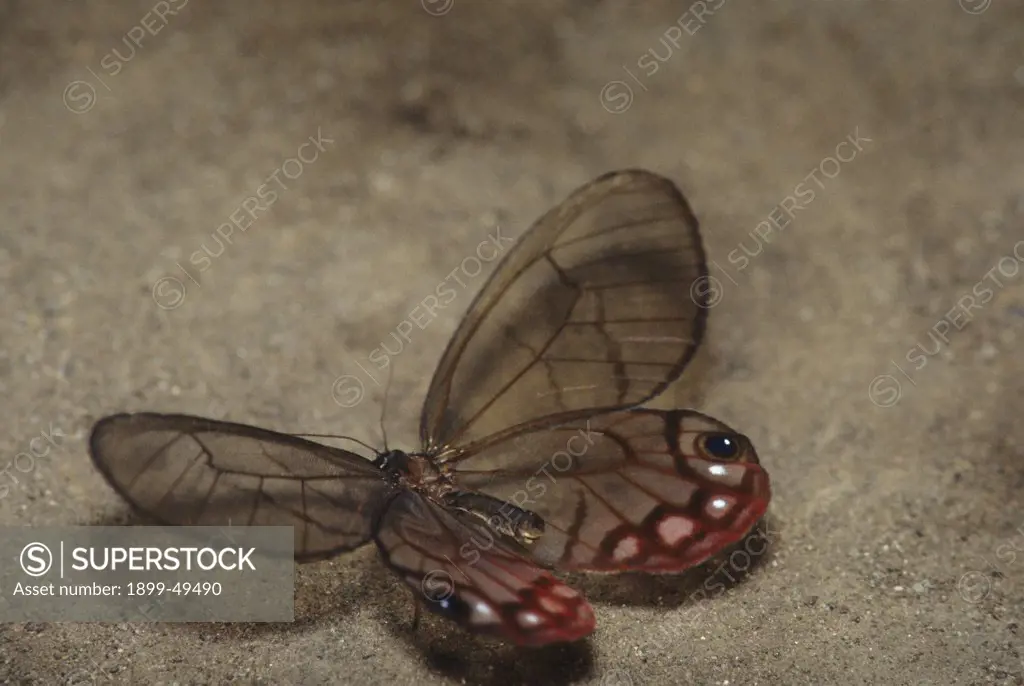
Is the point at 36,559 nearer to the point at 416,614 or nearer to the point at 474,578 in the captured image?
the point at 416,614

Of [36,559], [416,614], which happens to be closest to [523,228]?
[416,614]

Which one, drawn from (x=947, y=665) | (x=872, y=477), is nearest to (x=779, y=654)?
(x=947, y=665)

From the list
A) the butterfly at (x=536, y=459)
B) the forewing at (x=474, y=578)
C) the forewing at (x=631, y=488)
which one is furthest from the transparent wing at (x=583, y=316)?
the forewing at (x=474, y=578)

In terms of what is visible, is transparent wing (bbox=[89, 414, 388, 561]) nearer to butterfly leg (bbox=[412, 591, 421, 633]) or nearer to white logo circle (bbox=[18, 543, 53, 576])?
butterfly leg (bbox=[412, 591, 421, 633])

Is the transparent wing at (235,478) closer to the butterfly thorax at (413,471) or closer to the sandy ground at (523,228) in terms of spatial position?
the butterfly thorax at (413,471)

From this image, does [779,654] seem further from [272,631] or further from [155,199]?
[155,199]

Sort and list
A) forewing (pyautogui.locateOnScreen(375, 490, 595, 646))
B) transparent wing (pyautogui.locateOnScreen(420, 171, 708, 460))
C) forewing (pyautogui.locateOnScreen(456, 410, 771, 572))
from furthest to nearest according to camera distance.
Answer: transparent wing (pyautogui.locateOnScreen(420, 171, 708, 460)) → forewing (pyautogui.locateOnScreen(456, 410, 771, 572)) → forewing (pyautogui.locateOnScreen(375, 490, 595, 646))

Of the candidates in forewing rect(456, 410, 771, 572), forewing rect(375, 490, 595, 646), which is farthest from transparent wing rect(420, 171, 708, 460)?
forewing rect(375, 490, 595, 646)

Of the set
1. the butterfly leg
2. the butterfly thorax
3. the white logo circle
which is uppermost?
the butterfly thorax
